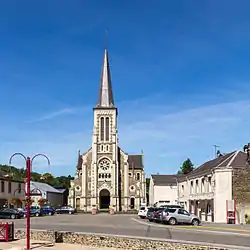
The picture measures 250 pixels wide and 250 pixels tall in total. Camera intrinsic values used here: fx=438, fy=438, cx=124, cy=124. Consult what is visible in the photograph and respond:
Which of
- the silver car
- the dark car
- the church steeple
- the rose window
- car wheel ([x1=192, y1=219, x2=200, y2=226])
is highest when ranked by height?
the church steeple

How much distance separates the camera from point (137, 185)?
96.7 meters

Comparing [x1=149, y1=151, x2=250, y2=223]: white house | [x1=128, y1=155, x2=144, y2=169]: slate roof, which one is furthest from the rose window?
[x1=149, y1=151, x2=250, y2=223]: white house

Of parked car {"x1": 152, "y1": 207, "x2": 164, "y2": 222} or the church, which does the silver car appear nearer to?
parked car {"x1": 152, "y1": 207, "x2": 164, "y2": 222}

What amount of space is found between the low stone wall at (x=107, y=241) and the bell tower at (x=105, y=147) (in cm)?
6528

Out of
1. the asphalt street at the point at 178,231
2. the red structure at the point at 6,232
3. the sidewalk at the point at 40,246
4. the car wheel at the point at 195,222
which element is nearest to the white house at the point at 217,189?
the car wheel at the point at 195,222

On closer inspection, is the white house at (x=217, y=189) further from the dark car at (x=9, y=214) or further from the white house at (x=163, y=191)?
the white house at (x=163, y=191)

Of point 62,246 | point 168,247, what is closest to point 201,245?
point 168,247

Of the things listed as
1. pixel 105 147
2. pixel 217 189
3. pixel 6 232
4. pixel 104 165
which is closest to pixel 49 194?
pixel 104 165

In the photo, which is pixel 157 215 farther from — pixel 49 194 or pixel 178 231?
pixel 49 194

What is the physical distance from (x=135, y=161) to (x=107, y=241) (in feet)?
269

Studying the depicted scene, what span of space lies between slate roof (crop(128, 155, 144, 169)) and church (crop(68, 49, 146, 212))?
980 mm

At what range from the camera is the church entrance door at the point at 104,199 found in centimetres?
9438

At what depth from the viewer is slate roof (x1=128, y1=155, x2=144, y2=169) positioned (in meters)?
101

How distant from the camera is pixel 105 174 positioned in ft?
309
